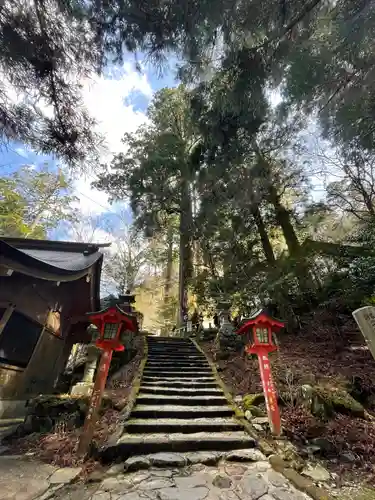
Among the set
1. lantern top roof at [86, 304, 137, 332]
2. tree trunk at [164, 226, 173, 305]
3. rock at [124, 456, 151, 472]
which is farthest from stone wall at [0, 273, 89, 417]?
tree trunk at [164, 226, 173, 305]

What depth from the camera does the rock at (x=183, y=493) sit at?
92.7 inches

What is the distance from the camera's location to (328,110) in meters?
4.92

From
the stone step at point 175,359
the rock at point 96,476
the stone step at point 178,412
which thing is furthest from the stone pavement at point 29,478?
the stone step at point 175,359

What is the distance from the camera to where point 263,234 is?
34.0ft

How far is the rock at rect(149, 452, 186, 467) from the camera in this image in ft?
9.64

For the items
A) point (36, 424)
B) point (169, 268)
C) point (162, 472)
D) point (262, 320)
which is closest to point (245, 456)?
point (162, 472)

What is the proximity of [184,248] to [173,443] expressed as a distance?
34.9ft

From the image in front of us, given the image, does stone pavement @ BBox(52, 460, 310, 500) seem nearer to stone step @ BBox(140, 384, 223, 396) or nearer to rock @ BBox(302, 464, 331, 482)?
rock @ BBox(302, 464, 331, 482)

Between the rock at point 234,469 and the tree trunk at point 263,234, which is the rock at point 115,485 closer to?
the rock at point 234,469

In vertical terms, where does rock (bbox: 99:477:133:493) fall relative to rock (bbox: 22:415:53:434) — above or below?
below

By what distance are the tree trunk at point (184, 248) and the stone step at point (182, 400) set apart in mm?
7430

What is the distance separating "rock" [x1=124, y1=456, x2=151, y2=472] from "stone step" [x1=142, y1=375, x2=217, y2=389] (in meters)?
2.57

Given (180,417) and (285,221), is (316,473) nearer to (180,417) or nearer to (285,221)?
(180,417)

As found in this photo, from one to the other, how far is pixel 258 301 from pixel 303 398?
4.19m
